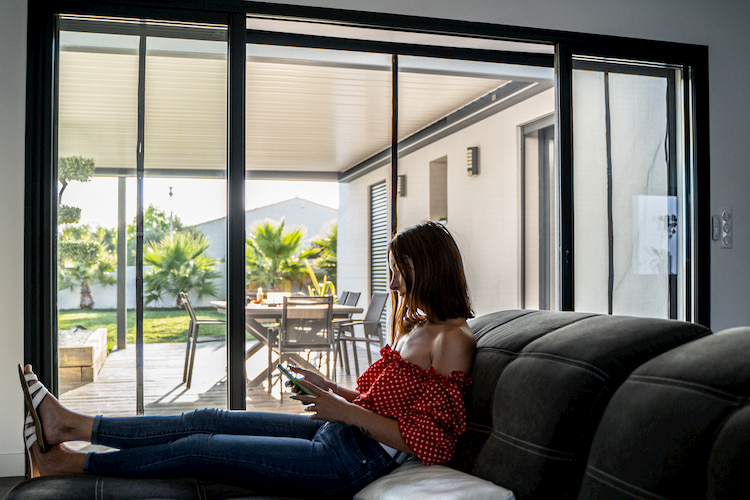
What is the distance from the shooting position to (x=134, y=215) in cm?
327

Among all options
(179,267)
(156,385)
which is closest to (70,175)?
(179,267)

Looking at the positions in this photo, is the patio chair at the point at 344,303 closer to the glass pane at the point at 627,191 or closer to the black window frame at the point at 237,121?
the black window frame at the point at 237,121

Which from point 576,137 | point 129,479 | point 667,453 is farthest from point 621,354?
point 576,137

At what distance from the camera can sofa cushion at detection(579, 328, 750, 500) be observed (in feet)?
3.33

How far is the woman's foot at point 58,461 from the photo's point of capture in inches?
68.6

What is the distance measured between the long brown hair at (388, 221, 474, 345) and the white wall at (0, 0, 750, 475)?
6.82 feet

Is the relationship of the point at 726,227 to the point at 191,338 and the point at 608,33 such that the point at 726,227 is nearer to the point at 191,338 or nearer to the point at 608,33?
the point at 608,33

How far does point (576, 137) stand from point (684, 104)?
2.66 ft

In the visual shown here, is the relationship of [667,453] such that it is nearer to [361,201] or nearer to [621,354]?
[621,354]

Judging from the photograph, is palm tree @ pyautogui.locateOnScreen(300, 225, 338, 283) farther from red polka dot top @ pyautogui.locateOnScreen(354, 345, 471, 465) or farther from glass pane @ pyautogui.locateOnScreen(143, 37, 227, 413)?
red polka dot top @ pyautogui.locateOnScreen(354, 345, 471, 465)

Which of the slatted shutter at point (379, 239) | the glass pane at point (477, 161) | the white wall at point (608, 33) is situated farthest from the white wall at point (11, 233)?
the glass pane at point (477, 161)

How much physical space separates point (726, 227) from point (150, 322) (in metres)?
3.57

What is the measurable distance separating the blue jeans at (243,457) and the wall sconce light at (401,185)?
2.46 metres

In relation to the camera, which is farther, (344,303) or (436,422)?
(344,303)
